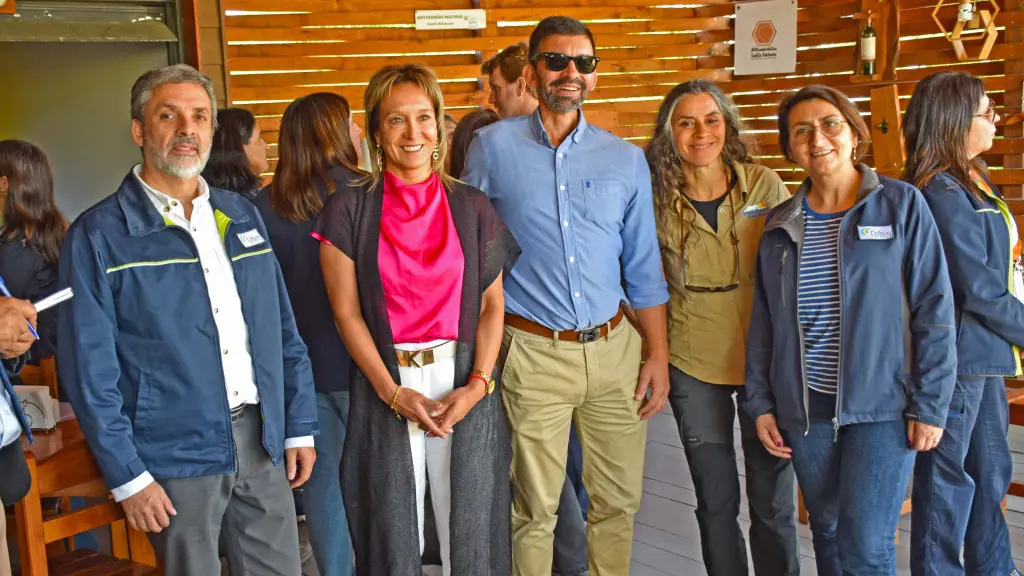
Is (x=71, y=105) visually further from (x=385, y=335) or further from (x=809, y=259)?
(x=809, y=259)

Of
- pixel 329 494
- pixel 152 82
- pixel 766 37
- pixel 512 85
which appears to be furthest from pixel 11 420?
pixel 766 37

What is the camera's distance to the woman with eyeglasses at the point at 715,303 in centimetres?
300

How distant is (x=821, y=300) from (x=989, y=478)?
0.96 meters

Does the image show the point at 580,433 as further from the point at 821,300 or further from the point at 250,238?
the point at 250,238

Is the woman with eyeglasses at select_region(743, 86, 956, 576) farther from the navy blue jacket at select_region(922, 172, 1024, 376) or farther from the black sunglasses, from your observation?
the black sunglasses

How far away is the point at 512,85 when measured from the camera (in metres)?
4.04

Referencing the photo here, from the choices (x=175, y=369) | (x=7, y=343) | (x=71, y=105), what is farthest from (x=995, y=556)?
(x=71, y=105)

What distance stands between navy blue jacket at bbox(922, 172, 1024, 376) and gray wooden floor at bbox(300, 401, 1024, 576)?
3.59ft

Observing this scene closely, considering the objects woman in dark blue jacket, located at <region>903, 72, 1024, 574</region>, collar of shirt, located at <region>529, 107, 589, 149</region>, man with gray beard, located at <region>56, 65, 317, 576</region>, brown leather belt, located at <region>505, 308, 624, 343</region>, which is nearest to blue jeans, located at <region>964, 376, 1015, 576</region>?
woman in dark blue jacket, located at <region>903, 72, 1024, 574</region>

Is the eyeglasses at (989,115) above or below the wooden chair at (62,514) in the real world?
above

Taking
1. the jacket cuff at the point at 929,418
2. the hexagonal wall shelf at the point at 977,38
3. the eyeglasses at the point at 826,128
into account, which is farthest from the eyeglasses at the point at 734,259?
the hexagonal wall shelf at the point at 977,38

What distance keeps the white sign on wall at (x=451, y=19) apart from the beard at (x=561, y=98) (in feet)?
17.6

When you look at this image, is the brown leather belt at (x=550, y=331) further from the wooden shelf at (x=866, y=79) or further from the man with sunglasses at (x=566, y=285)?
the wooden shelf at (x=866, y=79)

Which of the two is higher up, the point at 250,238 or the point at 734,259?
the point at 250,238
